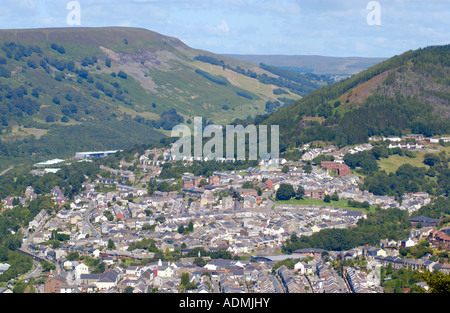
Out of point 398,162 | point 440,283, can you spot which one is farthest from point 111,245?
point 398,162

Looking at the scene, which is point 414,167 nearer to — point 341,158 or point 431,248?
point 341,158

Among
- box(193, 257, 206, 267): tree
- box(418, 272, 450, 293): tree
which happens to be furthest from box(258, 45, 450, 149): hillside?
box(418, 272, 450, 293): tree

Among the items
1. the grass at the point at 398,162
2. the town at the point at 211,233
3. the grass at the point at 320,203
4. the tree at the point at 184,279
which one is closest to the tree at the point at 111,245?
the town at the point at 211,233

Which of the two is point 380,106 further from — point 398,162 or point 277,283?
point 277,283

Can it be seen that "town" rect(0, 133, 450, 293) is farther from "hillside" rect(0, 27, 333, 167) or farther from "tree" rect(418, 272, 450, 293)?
"hillside" rect(0, 27, 333, 167)

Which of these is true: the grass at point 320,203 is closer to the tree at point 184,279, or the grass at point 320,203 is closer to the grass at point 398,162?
the grass at point 398,162
